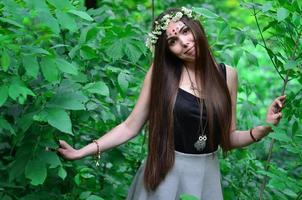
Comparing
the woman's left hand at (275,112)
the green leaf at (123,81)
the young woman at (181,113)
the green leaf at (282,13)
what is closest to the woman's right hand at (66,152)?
the young woman at (181,113)

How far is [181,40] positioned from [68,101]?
0.55m

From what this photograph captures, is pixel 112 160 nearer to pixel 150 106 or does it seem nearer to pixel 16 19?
pixel 150 106

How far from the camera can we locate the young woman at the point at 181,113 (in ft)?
7.48

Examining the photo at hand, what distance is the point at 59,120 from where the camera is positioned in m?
1.88

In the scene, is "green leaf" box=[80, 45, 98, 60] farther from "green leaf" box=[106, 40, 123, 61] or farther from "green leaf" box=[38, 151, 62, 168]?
"green leaf" box=[38, 151, 62, 168]

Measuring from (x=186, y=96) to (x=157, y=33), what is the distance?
278mm

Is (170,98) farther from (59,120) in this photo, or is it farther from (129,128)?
(59,120)

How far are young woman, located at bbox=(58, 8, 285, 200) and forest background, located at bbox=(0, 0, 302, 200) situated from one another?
0.10 m

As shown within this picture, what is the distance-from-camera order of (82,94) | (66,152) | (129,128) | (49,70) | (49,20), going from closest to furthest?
1. (49,20)
2. (49,70)
3. (82,94)
4. (66,152)
5. (129,128)

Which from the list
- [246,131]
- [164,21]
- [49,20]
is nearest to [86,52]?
[164,21]

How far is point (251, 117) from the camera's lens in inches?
131

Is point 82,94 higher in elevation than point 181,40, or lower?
lower

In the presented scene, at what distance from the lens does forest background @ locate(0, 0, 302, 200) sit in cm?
194

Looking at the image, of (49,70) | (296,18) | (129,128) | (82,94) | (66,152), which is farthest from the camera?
(129,128)
